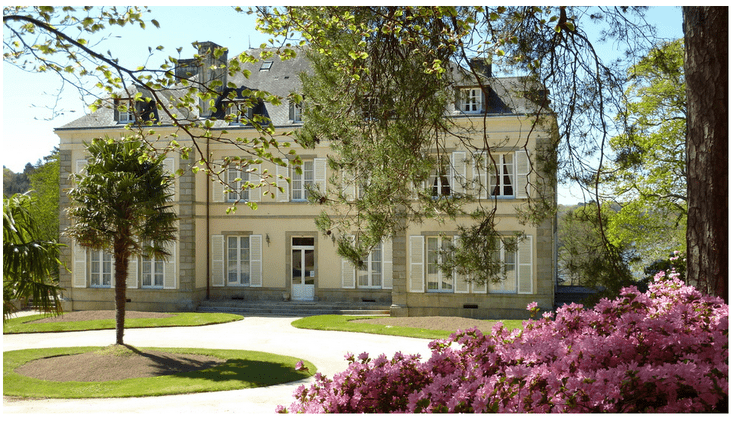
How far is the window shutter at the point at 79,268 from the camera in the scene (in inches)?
828

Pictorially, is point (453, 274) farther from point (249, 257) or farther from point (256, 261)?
point (249, 257)

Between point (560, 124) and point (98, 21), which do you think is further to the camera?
point (560, 124)

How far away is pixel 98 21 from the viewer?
552 centimetres

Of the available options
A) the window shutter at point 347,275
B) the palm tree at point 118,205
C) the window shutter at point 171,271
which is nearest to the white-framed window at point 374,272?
the window shutter at point 347,275

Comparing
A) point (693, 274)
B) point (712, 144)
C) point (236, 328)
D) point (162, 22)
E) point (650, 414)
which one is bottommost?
point (236, 328)

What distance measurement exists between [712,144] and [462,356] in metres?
2.21

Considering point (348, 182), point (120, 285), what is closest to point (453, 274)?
point (120, 285)

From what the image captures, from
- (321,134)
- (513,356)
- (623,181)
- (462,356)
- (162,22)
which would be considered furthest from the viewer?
(623,181)

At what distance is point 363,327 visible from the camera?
1577 cm

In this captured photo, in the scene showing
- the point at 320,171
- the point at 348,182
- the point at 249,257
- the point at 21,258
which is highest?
the point at 320,171

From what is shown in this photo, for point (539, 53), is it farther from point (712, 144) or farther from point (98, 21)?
point (98, 21)

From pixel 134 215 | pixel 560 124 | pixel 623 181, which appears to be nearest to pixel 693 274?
pixel 560 124

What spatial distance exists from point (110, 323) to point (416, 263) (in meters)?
8.43

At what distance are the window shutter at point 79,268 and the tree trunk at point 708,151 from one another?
19.9 metres
